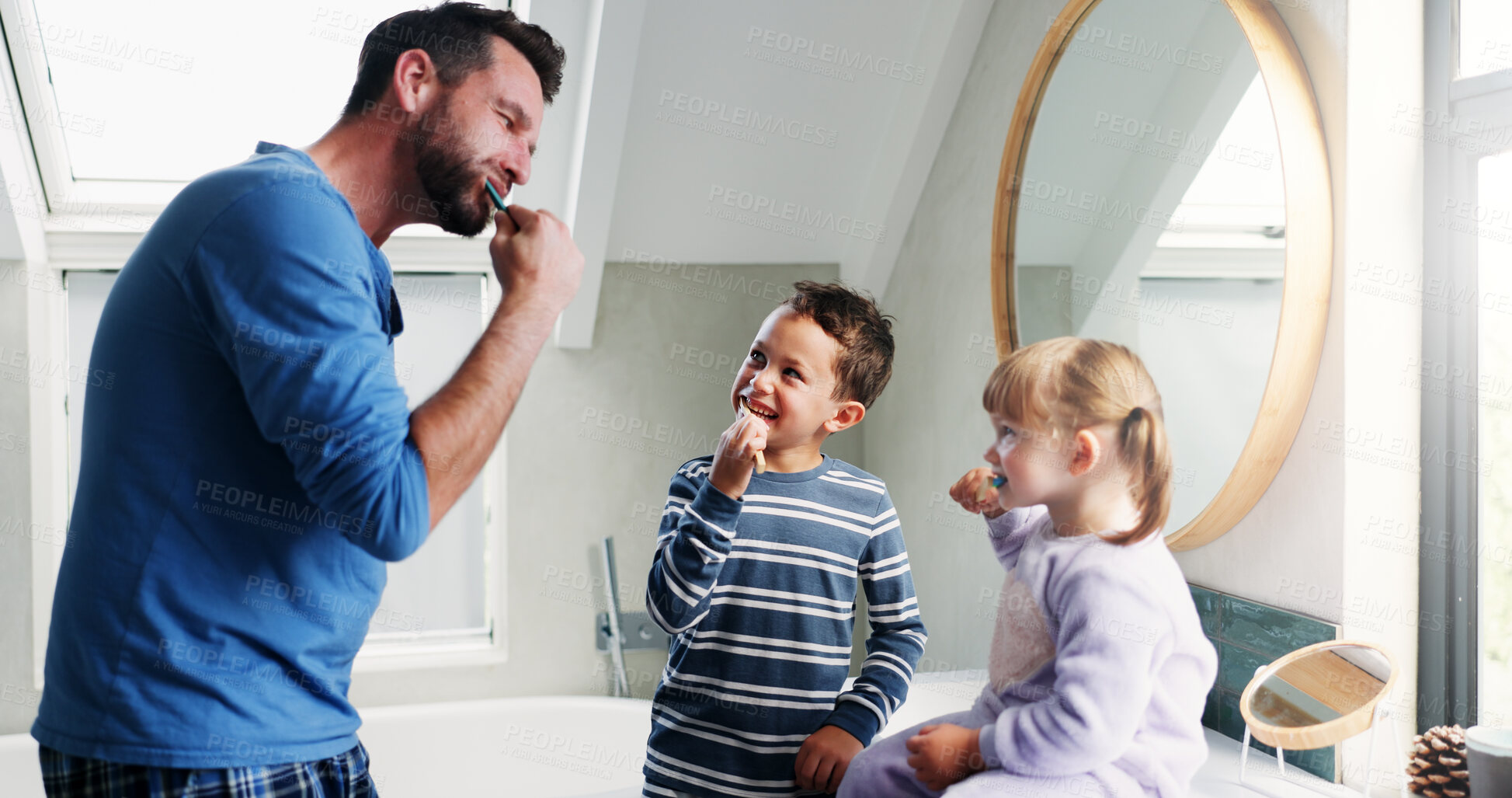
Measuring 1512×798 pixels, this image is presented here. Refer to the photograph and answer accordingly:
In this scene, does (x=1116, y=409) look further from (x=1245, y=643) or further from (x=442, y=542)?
(x=442, y=542)

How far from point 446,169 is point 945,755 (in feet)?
2.03

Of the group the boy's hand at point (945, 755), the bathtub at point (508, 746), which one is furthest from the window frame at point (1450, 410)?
the bathtub at point (508, 746)

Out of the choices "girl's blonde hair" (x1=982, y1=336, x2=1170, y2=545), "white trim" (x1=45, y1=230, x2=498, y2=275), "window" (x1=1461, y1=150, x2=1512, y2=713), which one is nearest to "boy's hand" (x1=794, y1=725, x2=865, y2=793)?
"girl's blonde hair" (x1=982, y1=336, x2=1170, y2=545)

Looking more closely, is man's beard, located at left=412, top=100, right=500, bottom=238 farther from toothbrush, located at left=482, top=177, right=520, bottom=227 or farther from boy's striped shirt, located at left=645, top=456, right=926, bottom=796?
boy's striped shirt, located at left=645, top=456, right=926, bottom=796

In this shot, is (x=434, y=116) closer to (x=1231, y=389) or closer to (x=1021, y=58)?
(x=1231, y=389)

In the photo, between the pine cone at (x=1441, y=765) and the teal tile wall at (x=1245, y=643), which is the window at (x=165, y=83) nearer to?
the teal tile wall at (x=1245, y=643)

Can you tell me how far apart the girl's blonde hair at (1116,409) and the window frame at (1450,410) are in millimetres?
537

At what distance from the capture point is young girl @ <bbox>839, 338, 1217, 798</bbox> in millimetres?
497

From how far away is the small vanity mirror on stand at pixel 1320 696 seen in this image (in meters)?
0.73

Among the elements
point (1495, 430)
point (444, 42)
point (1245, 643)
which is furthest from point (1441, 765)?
point (444, 42)

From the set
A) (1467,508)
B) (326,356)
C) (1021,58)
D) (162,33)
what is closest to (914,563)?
(1021,58)

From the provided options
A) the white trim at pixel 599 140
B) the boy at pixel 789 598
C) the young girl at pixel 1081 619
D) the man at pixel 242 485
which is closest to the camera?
the young girl at pixel 1081 619

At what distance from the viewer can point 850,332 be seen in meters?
0.91

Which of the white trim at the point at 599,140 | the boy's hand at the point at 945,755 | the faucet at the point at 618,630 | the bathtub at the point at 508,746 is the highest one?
the white trim at the point at 599,140
